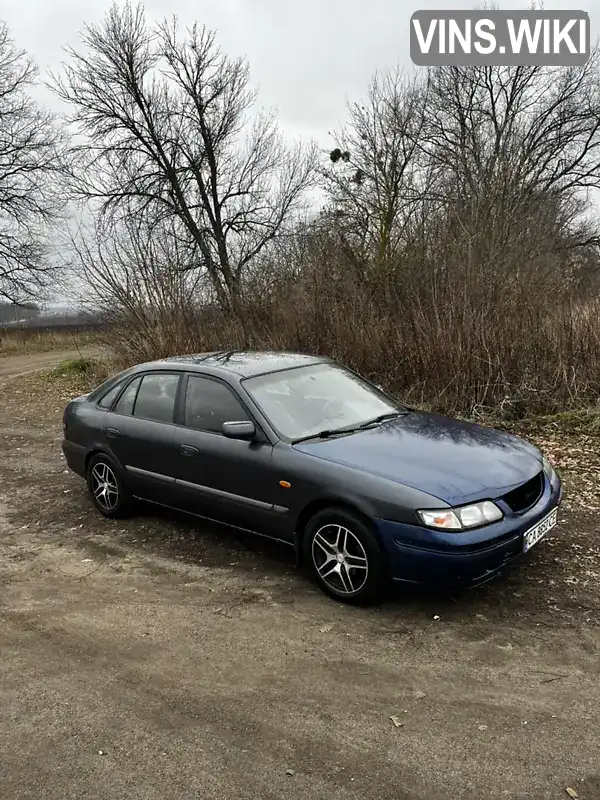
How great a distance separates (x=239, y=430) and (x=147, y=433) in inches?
48.7

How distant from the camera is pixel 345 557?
13.0 ft

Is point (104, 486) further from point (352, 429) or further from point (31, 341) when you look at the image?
point (31, 341)

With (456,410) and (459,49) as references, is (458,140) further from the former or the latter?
(456,410)

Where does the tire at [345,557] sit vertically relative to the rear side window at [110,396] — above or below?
below

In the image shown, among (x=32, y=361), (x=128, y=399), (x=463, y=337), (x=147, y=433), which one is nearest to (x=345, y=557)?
(x=147, y=433)

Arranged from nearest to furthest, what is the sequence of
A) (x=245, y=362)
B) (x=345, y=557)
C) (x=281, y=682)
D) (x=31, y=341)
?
(x=281, y=682) → (x=345, y=557) → (x=245, y=362) → (x=31, y=341)

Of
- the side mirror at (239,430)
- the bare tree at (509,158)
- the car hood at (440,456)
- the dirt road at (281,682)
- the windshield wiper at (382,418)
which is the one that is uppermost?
the bare tree at (509,158)

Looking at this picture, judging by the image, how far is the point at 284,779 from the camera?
2.55m

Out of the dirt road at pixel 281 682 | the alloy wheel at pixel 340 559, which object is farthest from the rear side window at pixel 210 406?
the alloy wheel at pixel 340 559

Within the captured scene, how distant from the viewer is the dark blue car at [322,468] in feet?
12.2

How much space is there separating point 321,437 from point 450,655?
171cm

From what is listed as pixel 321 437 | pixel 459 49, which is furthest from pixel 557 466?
pixel 459 49

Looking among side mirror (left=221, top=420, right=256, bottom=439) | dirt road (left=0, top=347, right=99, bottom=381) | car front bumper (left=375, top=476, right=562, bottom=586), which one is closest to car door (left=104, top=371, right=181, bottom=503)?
side mirror (left=221, top=420, right=256, bottom=439)

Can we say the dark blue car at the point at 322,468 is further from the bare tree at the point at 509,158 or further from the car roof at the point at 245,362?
the bare tree at the point at 509,158
